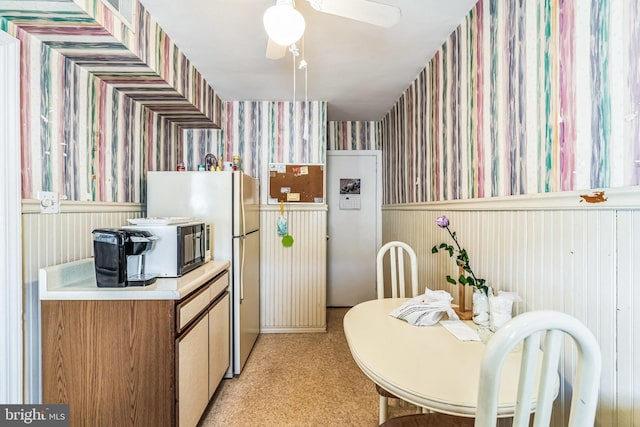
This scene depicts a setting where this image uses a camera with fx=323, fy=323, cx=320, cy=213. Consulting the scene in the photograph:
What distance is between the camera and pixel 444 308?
4.89 ft

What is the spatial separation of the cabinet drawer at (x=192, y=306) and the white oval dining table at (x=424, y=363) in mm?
794

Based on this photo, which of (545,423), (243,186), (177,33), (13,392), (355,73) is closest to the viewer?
(545,423)

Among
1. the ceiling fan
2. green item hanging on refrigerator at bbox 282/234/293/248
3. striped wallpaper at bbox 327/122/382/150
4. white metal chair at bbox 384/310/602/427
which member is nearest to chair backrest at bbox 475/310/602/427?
white metal chair at bbox 384/310/602/427

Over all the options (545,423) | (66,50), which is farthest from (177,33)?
(545,423)

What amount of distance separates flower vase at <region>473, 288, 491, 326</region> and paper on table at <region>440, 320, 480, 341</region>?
6 centimetres

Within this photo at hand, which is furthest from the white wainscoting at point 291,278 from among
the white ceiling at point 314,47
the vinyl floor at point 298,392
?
A: the white ceiling at point 314,47

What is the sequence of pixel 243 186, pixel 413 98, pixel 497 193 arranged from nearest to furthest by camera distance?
pixel 497 193
pixel 243 186
pixel 413 98

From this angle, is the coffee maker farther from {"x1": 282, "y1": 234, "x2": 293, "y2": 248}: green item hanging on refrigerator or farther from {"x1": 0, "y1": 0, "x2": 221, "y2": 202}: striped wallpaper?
{"x1": 282, "y1": 234, "x2": 293, "y2": 248}: green item hanging on refrigerator

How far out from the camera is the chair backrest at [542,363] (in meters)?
0.62

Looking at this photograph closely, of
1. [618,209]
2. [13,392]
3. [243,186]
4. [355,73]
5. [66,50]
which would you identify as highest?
[355,73]

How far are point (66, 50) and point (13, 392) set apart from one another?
1.66m

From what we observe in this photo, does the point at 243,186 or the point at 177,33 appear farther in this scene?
the point at 243,186

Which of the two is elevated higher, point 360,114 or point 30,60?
point 360,114

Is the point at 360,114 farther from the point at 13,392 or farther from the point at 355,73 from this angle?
the point at 13,392
